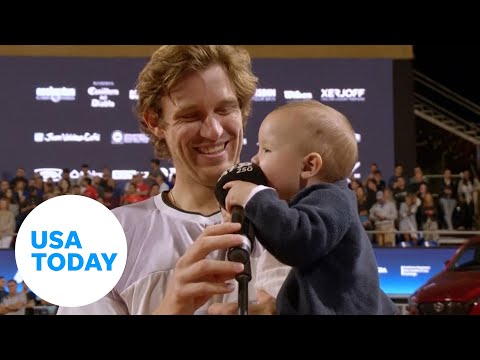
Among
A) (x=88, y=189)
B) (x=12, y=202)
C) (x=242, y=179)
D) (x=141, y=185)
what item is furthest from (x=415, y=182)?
(x=242, y=179)

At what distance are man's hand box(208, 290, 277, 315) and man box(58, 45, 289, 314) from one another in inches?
1.4

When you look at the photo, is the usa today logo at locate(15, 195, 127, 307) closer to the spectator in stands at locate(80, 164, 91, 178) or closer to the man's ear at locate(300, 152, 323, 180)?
the man's ear at locate(300, 152, 323, 180)

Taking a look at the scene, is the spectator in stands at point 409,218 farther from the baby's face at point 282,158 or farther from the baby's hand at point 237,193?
the baby's hand at point 237,193

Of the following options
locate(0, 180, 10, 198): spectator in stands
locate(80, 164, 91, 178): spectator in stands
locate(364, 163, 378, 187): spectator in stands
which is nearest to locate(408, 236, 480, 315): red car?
locate(364, 163, 378, 187): spectator in stands

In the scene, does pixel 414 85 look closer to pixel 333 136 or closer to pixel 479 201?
pixel 479 201

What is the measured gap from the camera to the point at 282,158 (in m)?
1.65

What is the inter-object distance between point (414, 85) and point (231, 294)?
9.83ft

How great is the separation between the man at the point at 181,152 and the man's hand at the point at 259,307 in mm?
35

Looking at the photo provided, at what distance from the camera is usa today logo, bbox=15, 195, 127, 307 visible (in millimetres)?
2088

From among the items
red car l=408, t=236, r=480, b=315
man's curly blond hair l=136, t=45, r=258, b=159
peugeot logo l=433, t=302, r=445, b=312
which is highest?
man's curly blond hair l=136, t=45, r=258, b=159

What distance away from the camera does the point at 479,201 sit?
3.85m

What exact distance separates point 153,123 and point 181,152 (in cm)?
12
